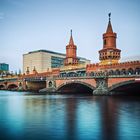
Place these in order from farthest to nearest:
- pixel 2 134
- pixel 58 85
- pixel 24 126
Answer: pixel 58 85 < pixel 24 126 < pixel 2 134

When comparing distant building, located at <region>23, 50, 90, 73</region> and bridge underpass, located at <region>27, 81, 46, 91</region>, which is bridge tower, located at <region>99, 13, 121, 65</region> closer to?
bridge underpass, located at <region>27, 81, 46, 91</region>

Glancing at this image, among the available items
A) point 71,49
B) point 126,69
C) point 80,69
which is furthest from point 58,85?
point 71,49

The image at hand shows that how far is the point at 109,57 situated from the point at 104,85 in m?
34.2

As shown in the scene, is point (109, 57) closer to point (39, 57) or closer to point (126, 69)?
point (126, 69)

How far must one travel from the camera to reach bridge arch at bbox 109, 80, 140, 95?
46.2m

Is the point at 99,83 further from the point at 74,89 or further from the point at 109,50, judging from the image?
the point at 109,50

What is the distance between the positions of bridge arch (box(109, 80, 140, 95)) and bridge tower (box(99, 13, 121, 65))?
2915 centimetres

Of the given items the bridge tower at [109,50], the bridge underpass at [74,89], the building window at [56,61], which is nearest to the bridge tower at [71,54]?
the bridge tower at [109,50]

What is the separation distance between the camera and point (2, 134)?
16.5 meters

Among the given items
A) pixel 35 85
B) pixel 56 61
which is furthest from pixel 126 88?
pixel 56 61

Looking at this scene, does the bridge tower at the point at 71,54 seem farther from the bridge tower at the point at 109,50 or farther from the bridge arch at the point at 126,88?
the bridge arch at the point at 126,88

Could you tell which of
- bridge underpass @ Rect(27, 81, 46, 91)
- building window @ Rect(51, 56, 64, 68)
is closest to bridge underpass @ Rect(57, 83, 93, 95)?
bridge underpass @ Rect(27, 81, 46, 91)

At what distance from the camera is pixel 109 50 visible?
84375 mm

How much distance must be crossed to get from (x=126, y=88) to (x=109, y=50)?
34.1 metres
